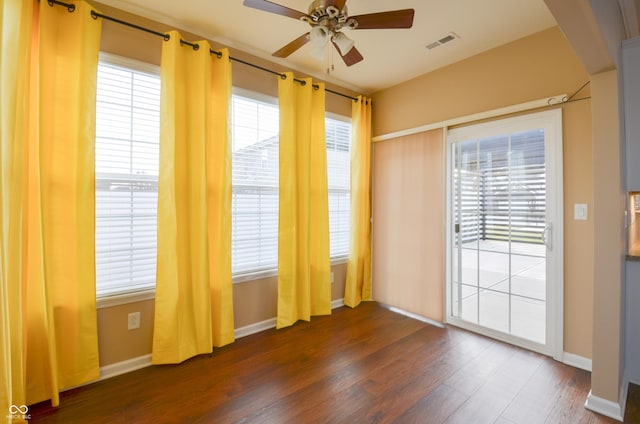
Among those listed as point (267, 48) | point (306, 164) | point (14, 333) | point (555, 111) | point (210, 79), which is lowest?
point (14, 333)

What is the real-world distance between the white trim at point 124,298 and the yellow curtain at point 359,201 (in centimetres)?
217

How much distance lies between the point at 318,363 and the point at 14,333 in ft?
6.34

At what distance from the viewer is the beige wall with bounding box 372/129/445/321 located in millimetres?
3223

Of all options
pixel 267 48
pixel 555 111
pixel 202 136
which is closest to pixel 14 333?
pixel 202 136

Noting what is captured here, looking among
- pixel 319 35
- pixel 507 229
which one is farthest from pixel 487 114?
pixel 319 35

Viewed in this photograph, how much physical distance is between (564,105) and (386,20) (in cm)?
169

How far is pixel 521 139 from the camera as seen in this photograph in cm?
263

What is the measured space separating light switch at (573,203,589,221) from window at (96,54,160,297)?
3.36 meters

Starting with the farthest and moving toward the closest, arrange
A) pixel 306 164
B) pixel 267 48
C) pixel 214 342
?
pixel 306 164 → pixel 267 48 → pixel 214 342

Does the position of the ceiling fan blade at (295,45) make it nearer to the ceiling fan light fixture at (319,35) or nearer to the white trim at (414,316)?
the ceiling fan light fixture at (319,35)

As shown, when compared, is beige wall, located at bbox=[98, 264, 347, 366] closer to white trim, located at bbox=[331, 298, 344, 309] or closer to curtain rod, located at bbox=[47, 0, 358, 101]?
white trim, located at bbox=[331, 298, 344, 309]

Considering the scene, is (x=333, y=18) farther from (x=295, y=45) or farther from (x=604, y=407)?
(x=604, y=407)

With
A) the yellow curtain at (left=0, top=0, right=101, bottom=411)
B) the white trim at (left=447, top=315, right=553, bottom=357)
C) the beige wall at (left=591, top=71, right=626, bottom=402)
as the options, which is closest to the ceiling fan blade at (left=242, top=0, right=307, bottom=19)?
the yellow curtain at (left=0, top=0, right=101, bottom=411)

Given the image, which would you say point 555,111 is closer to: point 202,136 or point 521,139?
point 521,139
